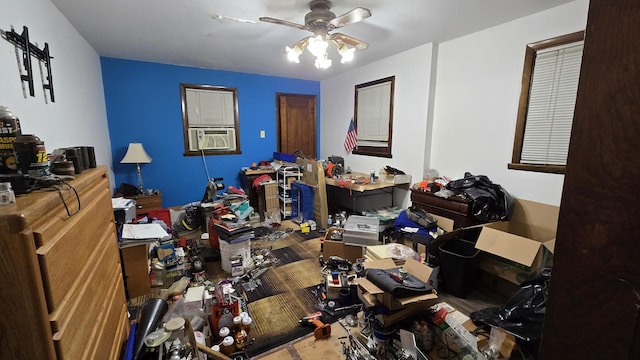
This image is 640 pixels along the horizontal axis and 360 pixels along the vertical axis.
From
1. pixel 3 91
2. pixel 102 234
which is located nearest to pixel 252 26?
pixel 3 91

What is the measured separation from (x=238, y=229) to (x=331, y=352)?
144 centimetres

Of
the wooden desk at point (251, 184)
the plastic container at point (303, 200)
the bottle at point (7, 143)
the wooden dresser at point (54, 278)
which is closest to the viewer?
the wooden dresser at point (54, 278)

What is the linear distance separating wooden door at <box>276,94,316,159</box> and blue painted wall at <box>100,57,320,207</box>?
16 centimetres

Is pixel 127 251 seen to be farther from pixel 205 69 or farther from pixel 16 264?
pixel 205 69

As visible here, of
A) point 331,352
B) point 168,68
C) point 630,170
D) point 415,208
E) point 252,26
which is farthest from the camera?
point 168,68

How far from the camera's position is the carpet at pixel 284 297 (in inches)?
74.0

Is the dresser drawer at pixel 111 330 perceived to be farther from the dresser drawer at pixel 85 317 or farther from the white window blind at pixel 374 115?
the white window blind at pixel 374 115

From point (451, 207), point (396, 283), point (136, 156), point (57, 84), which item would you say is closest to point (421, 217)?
point (451, 207)

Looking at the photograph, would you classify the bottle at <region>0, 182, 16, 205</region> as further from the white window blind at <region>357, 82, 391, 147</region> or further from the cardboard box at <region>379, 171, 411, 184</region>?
the white window blind at <region>357, 82, 391, 147</region>

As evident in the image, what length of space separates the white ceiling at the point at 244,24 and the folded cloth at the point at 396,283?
2.11 metres

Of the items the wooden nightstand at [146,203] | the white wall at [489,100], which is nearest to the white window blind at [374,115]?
the white wall at [489,100]

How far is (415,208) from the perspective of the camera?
296cm

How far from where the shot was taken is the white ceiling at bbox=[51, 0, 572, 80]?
217 cm

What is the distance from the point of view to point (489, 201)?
2.49m
